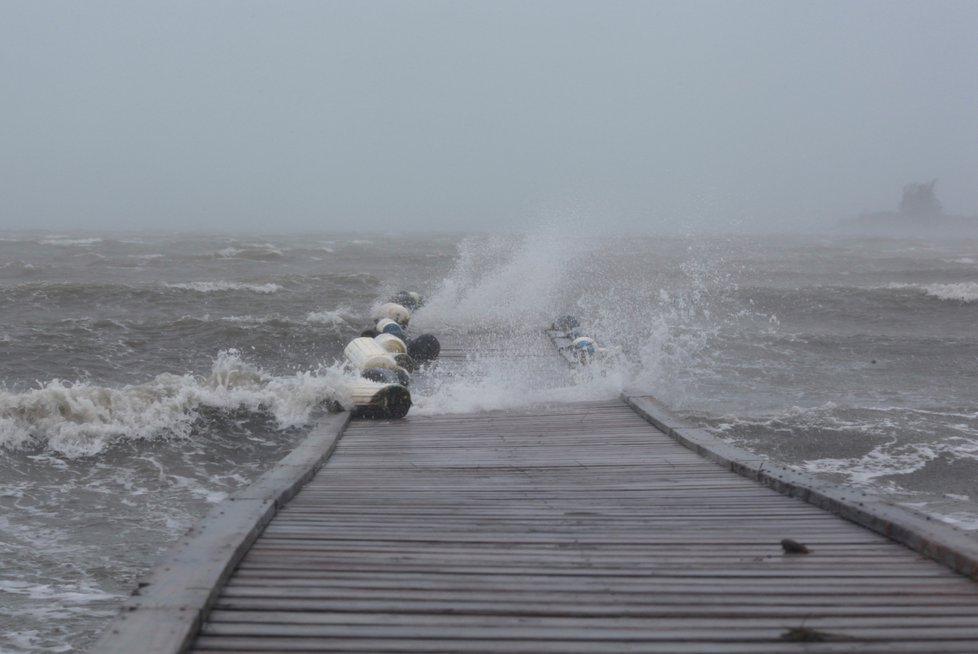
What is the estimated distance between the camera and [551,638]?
10.2ft

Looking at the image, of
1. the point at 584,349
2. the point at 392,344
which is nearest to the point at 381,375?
the point at 392,344

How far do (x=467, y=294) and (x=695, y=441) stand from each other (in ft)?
47.9

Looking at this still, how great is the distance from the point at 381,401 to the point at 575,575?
541 centimetres

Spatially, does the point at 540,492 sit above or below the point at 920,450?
above

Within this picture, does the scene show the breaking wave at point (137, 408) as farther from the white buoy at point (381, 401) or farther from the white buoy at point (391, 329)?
the white buoy at point (391, 329)

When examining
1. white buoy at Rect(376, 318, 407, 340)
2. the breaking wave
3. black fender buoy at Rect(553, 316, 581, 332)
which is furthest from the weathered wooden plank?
black fender buoy at Rect(553, 316, 581, 332)

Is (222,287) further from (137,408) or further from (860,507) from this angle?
(860,507)

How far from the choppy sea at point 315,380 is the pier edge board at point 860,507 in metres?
2.46

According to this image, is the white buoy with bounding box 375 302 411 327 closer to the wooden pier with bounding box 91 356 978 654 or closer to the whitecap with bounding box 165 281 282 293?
the wooden pier with bounding box 91 356 978 654

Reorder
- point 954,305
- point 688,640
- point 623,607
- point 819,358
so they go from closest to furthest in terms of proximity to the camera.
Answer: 1. point 688,640
2. point 623,607
3. point 819,358
4. point 954,305

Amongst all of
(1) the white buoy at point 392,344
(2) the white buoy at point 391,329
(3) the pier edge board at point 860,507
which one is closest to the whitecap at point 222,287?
(2) the white buoy at point 391,329

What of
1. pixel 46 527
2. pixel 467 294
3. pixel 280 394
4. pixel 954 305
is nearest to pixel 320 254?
pixel 467 294

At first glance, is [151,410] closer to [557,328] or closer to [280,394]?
[280,394]

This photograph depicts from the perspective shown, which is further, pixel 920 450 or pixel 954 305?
pixel 954 305
